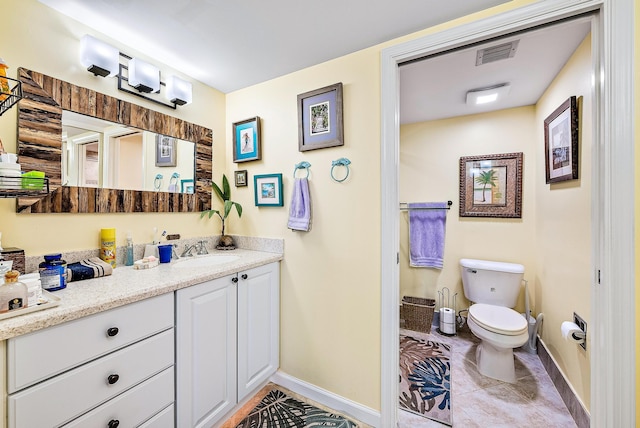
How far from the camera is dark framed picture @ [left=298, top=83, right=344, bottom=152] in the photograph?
1.60 meters

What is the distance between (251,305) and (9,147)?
4.47 feet

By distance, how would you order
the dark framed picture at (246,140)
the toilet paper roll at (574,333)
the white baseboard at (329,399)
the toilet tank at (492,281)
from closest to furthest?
the toilet paper roll at (574,333) → the white baseboard at (329,399) → the dark framed picture at (246,140) → the toilet tank at (492,281)

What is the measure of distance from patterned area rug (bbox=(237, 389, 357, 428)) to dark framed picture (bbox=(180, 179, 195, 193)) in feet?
4.96

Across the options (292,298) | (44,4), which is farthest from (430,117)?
(44,4)

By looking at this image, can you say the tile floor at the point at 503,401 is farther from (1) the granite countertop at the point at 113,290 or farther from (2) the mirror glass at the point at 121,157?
(2) the mirror glass at the point at 121,157

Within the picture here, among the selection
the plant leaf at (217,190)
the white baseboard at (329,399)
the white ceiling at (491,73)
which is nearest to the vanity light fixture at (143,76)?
the plant leaf at (217,190)

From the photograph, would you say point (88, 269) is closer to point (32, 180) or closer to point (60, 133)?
point (32, 180)

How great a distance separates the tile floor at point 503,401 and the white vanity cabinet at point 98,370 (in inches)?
54.5

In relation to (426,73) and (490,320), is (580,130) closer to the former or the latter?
(426,73)

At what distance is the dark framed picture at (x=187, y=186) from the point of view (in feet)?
6.01

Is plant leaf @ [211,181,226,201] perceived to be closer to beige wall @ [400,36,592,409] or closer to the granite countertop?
the granite countertop

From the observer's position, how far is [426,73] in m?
1.82

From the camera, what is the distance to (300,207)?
5.66 feet

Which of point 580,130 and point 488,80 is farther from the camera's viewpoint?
point 488,80
